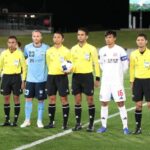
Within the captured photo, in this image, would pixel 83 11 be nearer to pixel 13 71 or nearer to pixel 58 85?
pixel 13 71

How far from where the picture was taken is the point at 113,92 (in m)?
10.8

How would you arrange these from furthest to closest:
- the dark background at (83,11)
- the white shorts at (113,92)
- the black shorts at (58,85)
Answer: the dark background at (83,11), the black shorts at (58,85), the white shorts at (113,92)

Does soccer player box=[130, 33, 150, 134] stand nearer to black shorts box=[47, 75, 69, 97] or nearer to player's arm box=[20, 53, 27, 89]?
black shorts box=[47, 75, 69, 97]

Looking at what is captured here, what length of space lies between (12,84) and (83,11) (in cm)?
4558

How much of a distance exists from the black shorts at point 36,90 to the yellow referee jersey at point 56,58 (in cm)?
42

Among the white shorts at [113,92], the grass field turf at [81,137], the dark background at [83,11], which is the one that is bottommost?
the grass field turf at [81,137]

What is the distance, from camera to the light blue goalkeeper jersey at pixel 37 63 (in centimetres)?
1152

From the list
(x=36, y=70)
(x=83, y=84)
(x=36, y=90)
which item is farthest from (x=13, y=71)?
(x=83, y=84)

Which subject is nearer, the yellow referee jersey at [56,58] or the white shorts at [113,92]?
the white shorts at [113,92]

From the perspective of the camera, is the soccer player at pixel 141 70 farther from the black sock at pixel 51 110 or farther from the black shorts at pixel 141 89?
the black sock at pixel 51 110

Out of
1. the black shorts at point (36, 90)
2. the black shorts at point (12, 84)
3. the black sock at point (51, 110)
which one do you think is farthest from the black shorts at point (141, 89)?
the black shorts at point (12, 84)

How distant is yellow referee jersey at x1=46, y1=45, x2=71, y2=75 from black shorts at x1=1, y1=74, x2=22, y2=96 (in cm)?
73

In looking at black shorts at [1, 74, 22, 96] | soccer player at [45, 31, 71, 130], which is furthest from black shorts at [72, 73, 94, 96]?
black shorts at [1, 74, 22, 96]

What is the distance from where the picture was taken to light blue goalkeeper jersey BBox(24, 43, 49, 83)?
11523 millimetres
